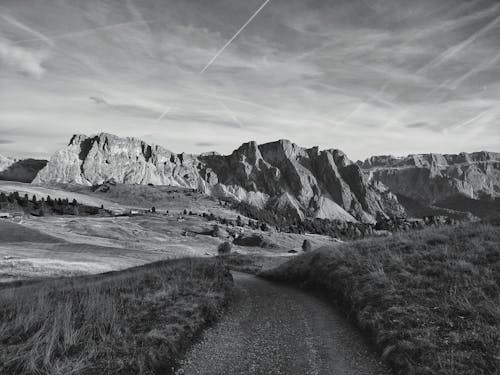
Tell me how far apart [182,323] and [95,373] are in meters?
4.66

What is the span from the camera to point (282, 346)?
1252cm

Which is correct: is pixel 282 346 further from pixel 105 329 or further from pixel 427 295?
pixel 427 295

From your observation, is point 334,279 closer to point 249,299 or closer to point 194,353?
point 249,299

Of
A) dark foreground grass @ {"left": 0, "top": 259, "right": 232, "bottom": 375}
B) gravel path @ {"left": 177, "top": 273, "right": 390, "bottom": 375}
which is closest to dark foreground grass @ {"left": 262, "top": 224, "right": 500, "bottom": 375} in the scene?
gravel path @ {"left": 177, "top": 273, "right": 390, "bottom": 375}

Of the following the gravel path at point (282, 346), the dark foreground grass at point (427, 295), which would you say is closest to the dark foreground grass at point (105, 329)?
the gravel path at point (282, 346)

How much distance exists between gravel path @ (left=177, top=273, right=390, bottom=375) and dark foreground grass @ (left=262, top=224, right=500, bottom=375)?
92 centimetres

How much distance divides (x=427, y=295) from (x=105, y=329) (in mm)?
12580

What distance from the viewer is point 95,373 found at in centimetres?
910

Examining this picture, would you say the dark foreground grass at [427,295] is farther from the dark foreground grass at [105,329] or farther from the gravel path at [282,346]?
the dark foreground grass at [105,329]

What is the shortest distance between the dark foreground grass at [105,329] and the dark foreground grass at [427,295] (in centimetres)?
711

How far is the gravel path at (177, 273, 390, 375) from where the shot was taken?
35.1ft

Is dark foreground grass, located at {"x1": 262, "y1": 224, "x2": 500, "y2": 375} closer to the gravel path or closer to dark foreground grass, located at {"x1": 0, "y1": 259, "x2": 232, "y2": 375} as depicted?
the gravel path

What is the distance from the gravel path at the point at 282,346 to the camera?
1071 centimetres

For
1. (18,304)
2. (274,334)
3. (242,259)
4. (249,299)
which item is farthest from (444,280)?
(242,259)
